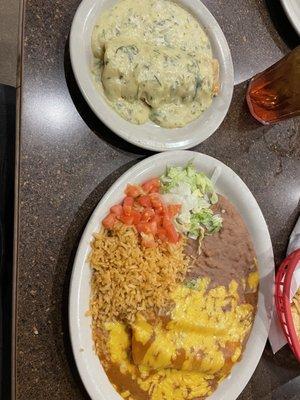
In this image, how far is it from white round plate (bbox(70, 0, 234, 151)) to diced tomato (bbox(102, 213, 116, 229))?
24cm

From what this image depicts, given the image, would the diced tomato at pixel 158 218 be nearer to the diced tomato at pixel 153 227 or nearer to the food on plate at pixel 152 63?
the diced tomato at pixel 153 227

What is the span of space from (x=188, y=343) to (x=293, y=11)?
1372 millimetres

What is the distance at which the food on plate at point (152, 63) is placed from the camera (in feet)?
5.11

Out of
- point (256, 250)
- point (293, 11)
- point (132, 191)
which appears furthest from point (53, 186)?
point (293, 11)

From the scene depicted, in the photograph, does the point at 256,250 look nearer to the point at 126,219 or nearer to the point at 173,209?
the point at 173,209

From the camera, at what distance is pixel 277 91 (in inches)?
73.5

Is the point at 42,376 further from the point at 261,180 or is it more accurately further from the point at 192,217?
the point at 261,180

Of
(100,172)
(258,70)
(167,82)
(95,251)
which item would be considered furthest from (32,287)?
(258,70)

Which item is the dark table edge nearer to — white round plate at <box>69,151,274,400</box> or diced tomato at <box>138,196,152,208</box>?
white round plate at <box>69,151,274,400</box>

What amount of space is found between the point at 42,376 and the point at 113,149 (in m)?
0.72

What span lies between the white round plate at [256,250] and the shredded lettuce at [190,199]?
0.03 meters

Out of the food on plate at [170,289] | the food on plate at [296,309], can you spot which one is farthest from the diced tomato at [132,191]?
the food on plate at [296,309]

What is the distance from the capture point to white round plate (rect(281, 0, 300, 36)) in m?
2.02

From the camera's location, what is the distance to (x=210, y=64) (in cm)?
175
